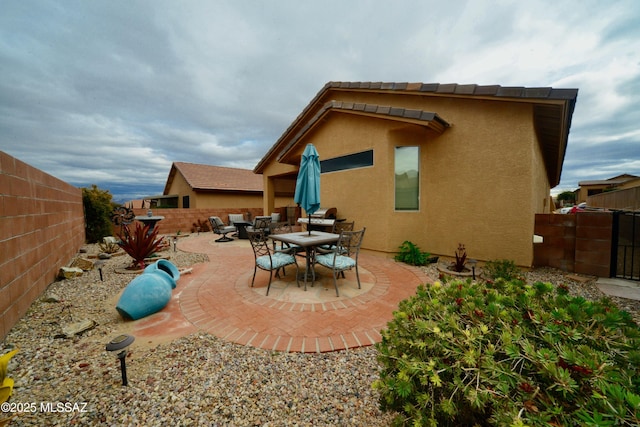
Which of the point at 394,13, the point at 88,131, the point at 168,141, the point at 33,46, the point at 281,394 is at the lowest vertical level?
the point at 281,394

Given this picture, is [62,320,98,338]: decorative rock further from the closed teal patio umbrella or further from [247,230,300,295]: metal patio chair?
the closed teal patio umbrella

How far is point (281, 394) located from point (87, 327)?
9.66 feet

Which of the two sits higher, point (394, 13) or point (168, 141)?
point (168, 141)

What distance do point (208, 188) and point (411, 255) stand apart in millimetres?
15854

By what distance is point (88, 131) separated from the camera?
554 inches

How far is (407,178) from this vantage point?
678 cm

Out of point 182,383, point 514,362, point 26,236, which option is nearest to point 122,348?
point 182,383

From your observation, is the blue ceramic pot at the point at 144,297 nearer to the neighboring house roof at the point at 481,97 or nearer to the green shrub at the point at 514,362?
the green shrub at the point at 514,362

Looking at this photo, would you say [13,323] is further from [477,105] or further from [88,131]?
[88,131]

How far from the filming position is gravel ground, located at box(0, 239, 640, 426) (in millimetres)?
1793

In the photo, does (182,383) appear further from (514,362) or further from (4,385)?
(514,362)

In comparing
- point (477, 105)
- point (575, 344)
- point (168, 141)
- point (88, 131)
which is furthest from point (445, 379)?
point (168, 141)

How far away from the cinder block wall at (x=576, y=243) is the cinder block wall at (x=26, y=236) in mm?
9656

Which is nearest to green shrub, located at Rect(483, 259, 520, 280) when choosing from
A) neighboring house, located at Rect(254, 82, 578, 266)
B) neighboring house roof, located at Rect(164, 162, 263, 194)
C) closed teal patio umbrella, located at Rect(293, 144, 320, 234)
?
neighboring house, located at Rect(254, 82, 578, 266)
